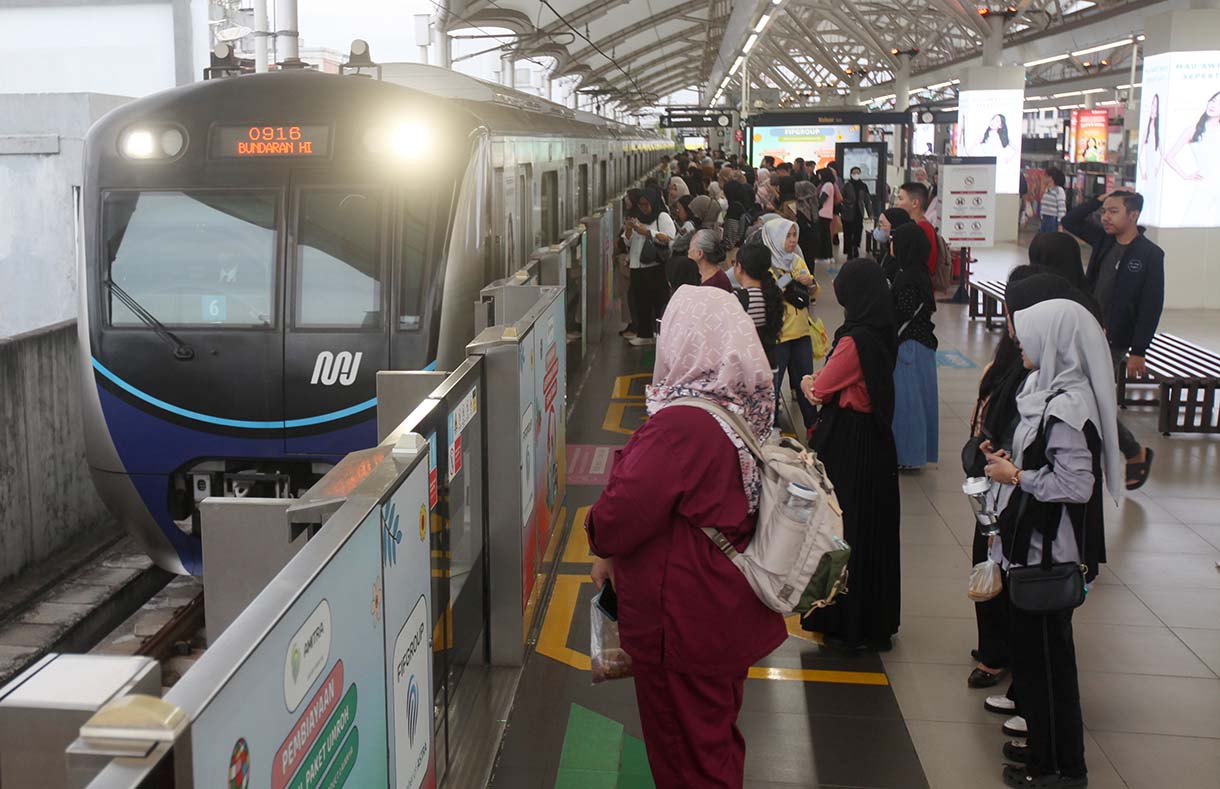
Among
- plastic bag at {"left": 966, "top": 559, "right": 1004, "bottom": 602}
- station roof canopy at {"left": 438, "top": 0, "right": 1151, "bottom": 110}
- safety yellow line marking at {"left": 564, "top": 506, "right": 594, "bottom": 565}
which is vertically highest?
station roof canopy at {"left": 438, "top": 0, "right": 1151, "bottom": 110}

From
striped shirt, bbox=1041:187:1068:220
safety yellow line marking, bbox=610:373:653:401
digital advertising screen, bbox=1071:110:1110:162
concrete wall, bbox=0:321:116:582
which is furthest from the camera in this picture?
digital advertising screen, bbox=1071:110:1110:162

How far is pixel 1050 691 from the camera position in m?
3.82

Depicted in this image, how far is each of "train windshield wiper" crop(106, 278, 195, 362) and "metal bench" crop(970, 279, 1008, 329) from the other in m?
9.57

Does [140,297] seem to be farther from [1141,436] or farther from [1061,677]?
[1141,436]

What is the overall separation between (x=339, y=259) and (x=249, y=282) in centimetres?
46

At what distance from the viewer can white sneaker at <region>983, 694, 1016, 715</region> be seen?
4.44 metres

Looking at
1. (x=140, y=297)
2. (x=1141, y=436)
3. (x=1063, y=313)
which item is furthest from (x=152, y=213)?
(x=1141, y=436)

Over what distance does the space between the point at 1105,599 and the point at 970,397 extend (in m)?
4.62

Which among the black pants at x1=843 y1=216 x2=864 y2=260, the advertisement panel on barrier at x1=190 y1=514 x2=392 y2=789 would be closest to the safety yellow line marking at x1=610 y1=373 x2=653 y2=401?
the advertisement panel on barrier at x1=190 y1=514 x2=392 y2=789

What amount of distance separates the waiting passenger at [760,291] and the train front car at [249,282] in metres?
1.79

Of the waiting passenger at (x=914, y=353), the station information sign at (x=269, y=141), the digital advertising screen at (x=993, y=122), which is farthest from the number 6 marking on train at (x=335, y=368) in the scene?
the digital advertising screen at (x=993, y=122)

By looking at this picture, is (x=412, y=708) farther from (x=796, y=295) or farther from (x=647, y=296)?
(x=647, y=296)

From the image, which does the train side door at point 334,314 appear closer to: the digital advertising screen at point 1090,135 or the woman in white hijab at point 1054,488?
the woman in white hijab at point 1054,488

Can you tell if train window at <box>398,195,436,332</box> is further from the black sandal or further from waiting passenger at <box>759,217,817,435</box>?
the black sandal
